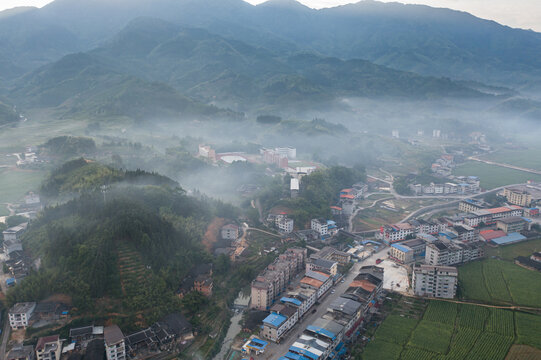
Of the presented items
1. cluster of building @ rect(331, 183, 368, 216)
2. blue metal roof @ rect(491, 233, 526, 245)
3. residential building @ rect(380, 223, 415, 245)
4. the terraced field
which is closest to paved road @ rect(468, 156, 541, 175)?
cluster of building @ rect(331, 183, 368, 216)

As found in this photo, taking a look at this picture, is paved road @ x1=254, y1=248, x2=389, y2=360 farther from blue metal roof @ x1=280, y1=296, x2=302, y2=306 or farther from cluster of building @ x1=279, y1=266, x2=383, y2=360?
blue metal roof @ x1=280, y1=296, x2=302, y2=306

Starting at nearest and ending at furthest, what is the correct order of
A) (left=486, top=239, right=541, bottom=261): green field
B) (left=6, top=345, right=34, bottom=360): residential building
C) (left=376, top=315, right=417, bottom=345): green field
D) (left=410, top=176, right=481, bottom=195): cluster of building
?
(left=6, top=345, right=34, bottom=360): residential building → (left=376, top=315, right=417, bottom=345): green field → (left=486, top=239, right=541, bottom=261): green field → (left=410, top=176, right=481, bottom=195): cluster of building

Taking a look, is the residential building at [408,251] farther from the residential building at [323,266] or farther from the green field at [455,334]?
the green field at [455,334]

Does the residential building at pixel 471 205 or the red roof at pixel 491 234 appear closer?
the red roof at pixel 491 234

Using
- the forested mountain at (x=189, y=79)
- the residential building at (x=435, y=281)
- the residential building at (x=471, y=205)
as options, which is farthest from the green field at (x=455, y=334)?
the forested mountain at (x=189, y=79)

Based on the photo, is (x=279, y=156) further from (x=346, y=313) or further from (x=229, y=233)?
(x=346, y=313)
